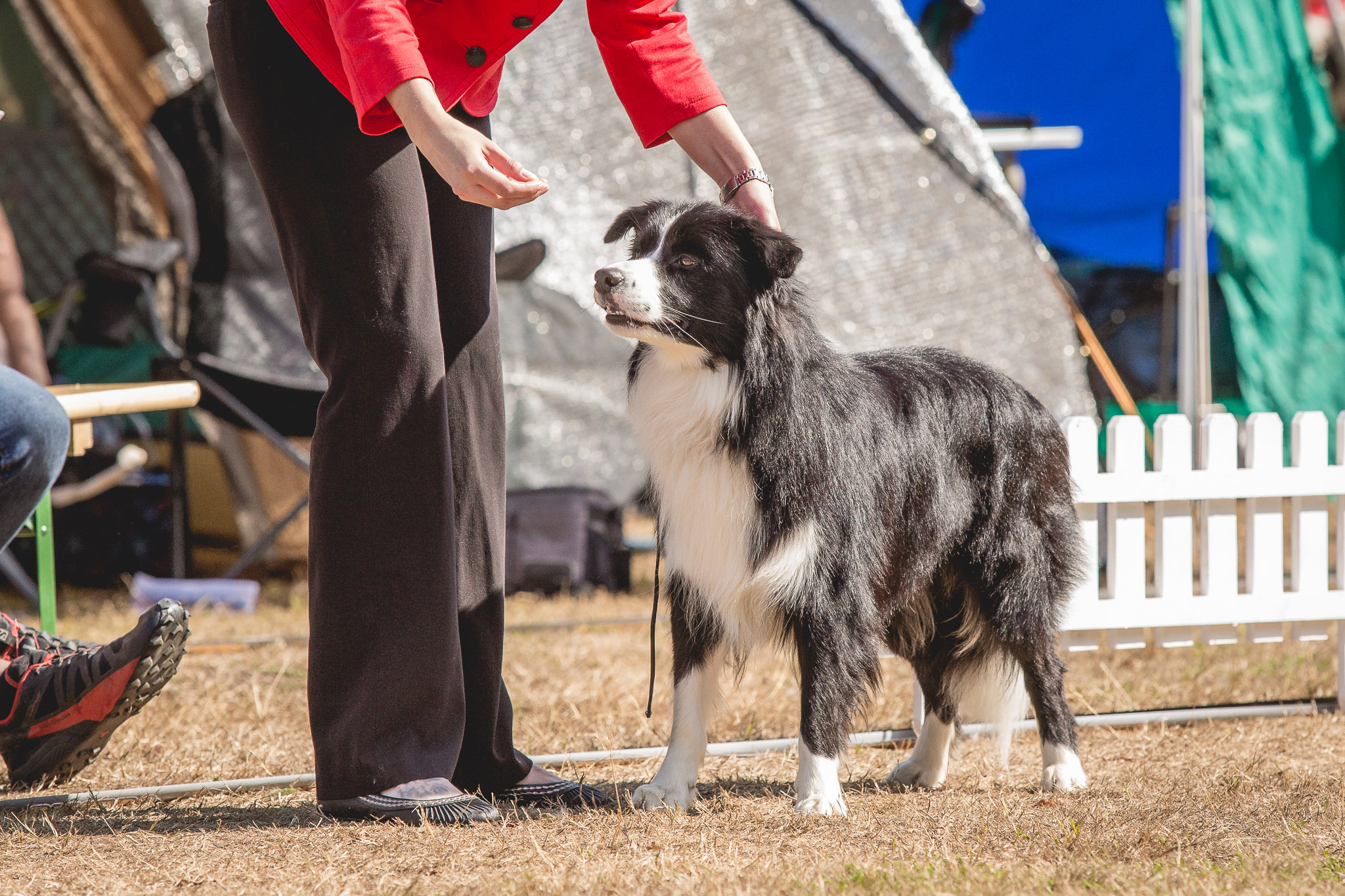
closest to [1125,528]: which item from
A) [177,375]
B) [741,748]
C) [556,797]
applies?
[741,748]

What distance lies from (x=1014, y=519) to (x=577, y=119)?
318 centimetres

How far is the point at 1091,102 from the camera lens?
668 cm

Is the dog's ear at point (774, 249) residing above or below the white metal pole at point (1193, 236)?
below

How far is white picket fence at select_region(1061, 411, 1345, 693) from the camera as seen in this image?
9.96 feet

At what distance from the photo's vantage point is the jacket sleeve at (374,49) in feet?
5.54

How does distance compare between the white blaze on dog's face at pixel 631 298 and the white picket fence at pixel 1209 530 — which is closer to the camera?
the white blaze on dog's face at pixel 631 298

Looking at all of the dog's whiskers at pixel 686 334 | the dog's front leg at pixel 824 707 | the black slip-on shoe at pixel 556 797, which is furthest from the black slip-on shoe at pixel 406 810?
the dog's whiskers at pixel 686 334

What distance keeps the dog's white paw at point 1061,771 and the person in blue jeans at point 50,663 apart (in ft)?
5.51

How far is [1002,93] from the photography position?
683cm

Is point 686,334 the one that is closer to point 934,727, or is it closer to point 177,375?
point 934,727

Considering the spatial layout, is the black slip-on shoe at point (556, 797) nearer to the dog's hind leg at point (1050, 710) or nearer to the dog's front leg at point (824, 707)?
the dog's front leg at point (824, 707)

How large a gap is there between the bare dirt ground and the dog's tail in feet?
0.42

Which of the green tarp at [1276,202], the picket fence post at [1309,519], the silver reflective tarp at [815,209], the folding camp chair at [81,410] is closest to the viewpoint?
the folding camp chair at [81,410]

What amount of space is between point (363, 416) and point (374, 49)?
547mm
